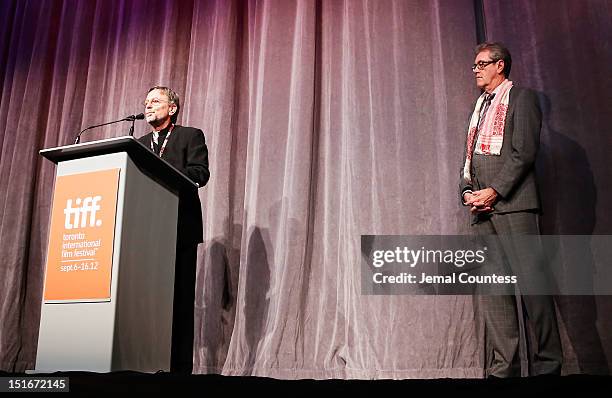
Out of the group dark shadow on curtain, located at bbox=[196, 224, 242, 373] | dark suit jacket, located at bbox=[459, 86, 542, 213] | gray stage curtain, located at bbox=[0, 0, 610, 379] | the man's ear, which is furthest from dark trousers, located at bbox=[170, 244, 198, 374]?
the man's ear

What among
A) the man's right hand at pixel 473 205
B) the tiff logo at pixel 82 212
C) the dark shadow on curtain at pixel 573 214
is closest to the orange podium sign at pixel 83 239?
the tiff logo at pixel 82 212

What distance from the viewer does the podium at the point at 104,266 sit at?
6.39ft

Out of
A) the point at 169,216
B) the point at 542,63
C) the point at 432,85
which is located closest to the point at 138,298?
the point at 169,216

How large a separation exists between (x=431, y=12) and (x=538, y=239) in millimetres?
1712

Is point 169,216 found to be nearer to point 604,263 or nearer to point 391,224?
point 391,224

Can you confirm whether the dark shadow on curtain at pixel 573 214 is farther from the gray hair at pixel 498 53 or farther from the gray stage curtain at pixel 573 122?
the gray hair at pixel 498 53

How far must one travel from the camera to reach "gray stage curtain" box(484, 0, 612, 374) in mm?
2760

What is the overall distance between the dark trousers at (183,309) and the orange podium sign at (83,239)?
52cm

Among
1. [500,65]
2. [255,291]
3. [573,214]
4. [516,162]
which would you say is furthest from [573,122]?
[255,291]

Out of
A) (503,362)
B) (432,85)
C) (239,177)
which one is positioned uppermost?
(432,85)

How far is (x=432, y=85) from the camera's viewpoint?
11.0 ft

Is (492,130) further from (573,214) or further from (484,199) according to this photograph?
(573,214)

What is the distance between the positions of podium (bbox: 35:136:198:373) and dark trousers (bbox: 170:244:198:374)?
10.3 inches

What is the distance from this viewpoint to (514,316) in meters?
2.39
